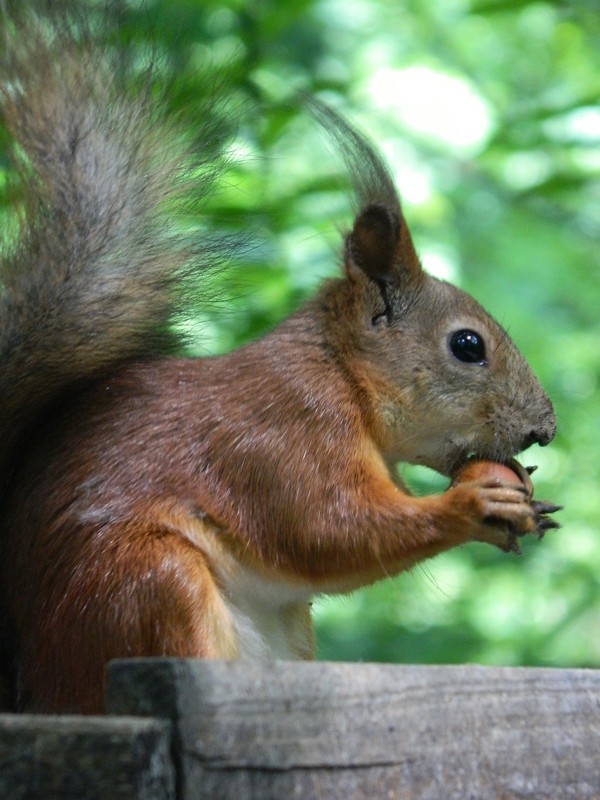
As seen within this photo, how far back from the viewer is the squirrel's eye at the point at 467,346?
5.93 feet

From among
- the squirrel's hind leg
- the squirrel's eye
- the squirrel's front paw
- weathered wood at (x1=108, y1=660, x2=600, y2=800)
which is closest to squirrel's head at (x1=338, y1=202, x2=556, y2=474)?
the squirrel's eye

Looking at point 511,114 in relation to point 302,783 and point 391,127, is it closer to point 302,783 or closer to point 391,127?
point 391,127

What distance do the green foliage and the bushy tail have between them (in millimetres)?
113

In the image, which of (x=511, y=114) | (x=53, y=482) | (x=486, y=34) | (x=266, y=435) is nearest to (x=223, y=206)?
(x=266, y=435)

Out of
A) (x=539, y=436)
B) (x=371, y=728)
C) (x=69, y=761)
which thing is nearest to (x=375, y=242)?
(x=539, y=436)

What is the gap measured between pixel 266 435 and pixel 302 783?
2.16ft

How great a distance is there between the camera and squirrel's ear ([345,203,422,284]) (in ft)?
5.98

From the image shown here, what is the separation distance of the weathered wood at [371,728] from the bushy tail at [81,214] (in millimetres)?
683

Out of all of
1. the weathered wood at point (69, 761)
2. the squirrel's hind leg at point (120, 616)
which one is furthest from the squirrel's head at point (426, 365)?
the weathered wood at point (69, 761)

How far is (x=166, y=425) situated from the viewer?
1.49 m

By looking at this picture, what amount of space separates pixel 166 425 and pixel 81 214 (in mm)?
343

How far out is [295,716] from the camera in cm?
96

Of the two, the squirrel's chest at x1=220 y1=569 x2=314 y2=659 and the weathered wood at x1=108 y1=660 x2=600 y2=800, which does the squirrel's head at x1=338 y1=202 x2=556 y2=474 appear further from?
the weathered wood at x1=108 y1=660 x2=600 y2=800

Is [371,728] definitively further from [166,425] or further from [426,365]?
[426,365]
